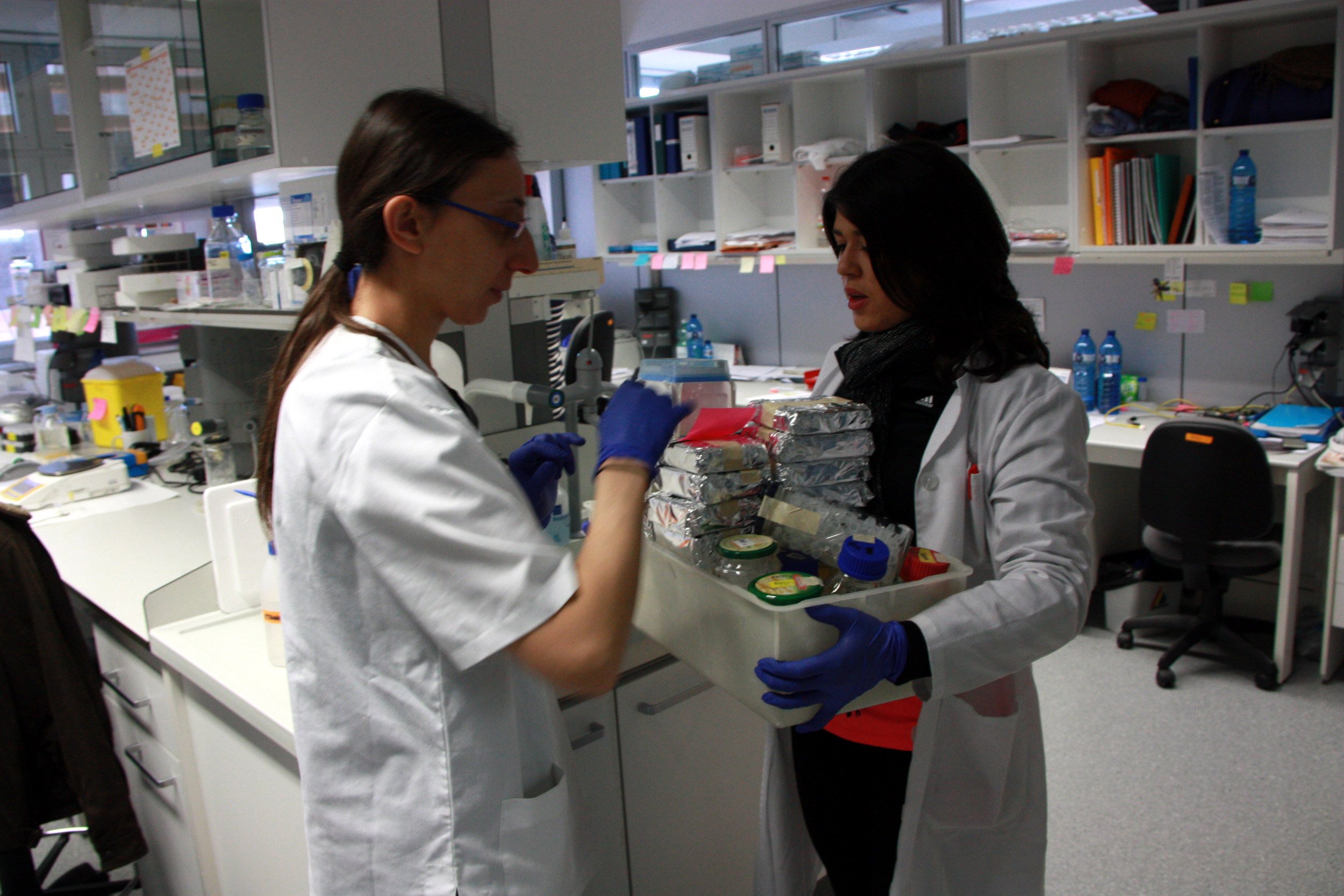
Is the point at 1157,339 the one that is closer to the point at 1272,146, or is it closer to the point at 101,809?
the point at 1272,146

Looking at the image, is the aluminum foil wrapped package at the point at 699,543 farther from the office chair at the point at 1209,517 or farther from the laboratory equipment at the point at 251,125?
the office chair at the point at 1209,517

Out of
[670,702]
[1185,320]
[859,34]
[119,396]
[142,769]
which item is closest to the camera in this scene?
[670,702]

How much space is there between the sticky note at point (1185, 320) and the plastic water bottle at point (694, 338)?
2.24m

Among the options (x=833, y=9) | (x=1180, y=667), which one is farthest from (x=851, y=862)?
(x=833, y=9)

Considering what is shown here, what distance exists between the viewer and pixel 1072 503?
1160 mm

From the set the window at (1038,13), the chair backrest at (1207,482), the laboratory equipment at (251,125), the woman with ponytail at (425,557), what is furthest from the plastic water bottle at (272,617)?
the window at (1038,13)

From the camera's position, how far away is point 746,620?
1.03 m

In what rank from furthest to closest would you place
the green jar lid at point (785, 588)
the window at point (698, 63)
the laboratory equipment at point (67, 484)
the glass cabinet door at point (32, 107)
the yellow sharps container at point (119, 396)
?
the window at point (698, 63)
the yellow sharps container at point (119, 396)
the glass cabinet door at point (32, 107)
the laboratory equipment at point (67, 484)
the green jar lid at point (785, 588)

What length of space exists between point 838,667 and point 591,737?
0.65 meters

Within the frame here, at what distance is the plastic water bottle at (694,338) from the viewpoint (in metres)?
5.14

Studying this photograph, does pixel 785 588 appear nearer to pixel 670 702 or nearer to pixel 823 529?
pixel 823 529

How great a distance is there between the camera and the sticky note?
3.65 metres

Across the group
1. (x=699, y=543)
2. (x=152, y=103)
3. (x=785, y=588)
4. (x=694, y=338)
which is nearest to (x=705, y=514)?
(x=699, y=543)

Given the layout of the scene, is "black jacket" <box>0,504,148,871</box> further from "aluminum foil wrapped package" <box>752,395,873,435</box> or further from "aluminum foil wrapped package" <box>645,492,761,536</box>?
"aluminum foil wrapped package" <box>752,395,873,435</box>
